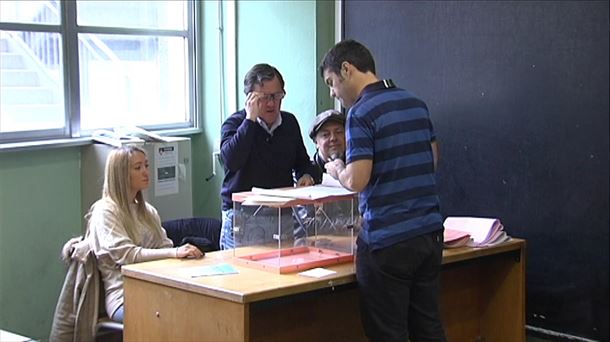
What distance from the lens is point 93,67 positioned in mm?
4766

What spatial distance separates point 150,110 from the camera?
5164 millimetres

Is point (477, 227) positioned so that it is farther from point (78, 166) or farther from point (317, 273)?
point (78, 166)

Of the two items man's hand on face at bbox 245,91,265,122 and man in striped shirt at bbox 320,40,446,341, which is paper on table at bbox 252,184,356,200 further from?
man's hand on face at bbox 245,91,265,122

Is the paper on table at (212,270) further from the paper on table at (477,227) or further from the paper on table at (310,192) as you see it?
the paper on table at (477,227)

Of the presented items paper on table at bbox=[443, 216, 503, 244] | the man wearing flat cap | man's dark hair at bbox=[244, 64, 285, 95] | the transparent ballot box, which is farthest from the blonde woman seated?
paper on table at bbox=[443, 216, 503, 244]

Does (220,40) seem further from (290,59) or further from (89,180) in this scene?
(89,180)

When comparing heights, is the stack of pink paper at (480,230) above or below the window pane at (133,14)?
below

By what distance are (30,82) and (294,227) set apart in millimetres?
1857

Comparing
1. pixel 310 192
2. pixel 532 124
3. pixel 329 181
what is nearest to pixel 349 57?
pixel 310 192

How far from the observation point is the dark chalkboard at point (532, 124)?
3820 mm

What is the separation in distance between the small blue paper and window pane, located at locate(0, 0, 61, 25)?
1.93 meters

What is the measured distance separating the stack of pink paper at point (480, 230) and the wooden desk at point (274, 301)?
0.14 ft

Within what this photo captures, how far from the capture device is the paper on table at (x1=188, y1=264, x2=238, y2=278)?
3.03 metres

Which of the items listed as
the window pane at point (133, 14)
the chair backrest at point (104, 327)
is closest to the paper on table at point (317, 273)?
the chair backrest at point (104, 327)
